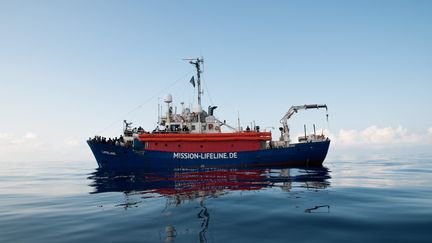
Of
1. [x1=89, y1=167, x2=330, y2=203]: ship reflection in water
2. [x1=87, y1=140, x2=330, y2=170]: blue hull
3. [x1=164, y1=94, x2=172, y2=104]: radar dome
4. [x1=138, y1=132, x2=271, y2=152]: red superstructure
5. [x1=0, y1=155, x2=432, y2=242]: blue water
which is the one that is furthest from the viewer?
[x1=164, y1=94, x2=172, y2=104]: radar dome

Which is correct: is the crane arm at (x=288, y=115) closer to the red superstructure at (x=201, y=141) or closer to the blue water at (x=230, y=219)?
the red superstructure at (x=201, y=141)

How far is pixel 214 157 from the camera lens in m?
34.2

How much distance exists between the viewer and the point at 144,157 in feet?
110

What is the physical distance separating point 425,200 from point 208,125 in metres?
27.2

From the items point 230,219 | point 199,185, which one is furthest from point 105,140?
point 230,219

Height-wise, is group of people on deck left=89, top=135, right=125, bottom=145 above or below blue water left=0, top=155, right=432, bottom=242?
above

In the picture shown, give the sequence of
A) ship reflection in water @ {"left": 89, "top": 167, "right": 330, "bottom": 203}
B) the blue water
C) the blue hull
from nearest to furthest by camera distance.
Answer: the blue water
ship reflection in water @ {"left": 89, "top": 167, "right": 330, "bottom": 203}
the blue hull

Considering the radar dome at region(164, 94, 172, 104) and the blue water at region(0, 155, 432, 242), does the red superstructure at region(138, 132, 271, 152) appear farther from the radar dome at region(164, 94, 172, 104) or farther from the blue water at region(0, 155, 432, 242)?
the blue water at region(0, 155, 432, 242)

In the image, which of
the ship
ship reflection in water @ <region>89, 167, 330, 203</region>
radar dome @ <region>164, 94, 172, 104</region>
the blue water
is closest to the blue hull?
the ship

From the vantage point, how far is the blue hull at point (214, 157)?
33500mm

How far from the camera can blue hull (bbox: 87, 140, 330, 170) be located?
110 feet

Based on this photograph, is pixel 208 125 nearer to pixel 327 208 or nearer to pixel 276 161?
pixel 276 161

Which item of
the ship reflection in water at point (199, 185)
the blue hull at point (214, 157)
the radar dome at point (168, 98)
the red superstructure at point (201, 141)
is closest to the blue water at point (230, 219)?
the ship reflection in water at point (199, 185)

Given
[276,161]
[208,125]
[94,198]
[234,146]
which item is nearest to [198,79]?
[208,125]
